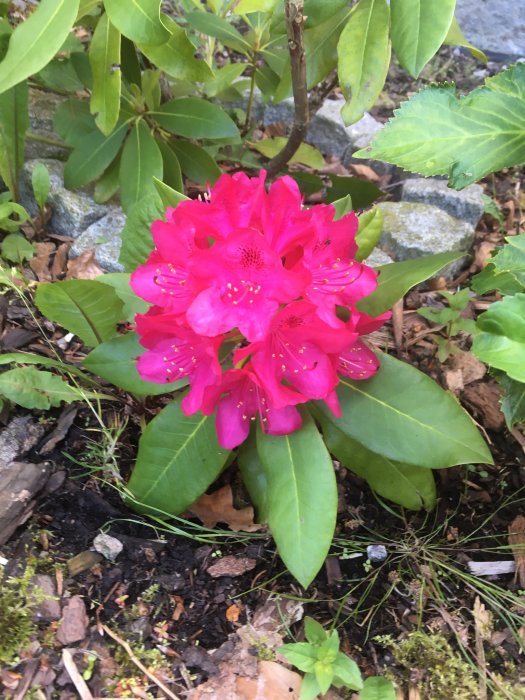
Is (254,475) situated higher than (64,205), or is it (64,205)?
(64,205)

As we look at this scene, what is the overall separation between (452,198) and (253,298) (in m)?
1.55

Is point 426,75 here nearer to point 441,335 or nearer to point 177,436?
point 441,335

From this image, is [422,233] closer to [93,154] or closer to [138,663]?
[93,154]

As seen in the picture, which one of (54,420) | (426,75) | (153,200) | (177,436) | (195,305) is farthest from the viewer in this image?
(426,75)

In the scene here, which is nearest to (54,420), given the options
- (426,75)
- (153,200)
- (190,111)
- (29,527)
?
(29,527)

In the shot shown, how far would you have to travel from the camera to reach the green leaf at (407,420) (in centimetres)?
133

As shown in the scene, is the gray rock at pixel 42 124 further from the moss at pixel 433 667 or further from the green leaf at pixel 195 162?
the moss at pixel 433 667

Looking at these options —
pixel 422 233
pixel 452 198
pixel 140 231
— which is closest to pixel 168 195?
pixel 140 231

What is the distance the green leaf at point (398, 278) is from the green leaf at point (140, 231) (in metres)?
0.55

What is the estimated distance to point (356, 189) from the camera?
7.38 ft

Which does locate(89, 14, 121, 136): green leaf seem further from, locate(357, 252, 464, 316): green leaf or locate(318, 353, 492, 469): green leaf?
locate(318, 353, 492, 469): green leaf

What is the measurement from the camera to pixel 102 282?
155cm

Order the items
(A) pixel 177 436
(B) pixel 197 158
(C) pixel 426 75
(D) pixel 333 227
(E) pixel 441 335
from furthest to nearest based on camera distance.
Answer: (C) pixel 426 75
(B) pixel 197 158
(E) pixel 441 335
(A) pixel 177 436
(D) pixel 333 227

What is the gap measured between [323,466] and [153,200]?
0.78 metres
